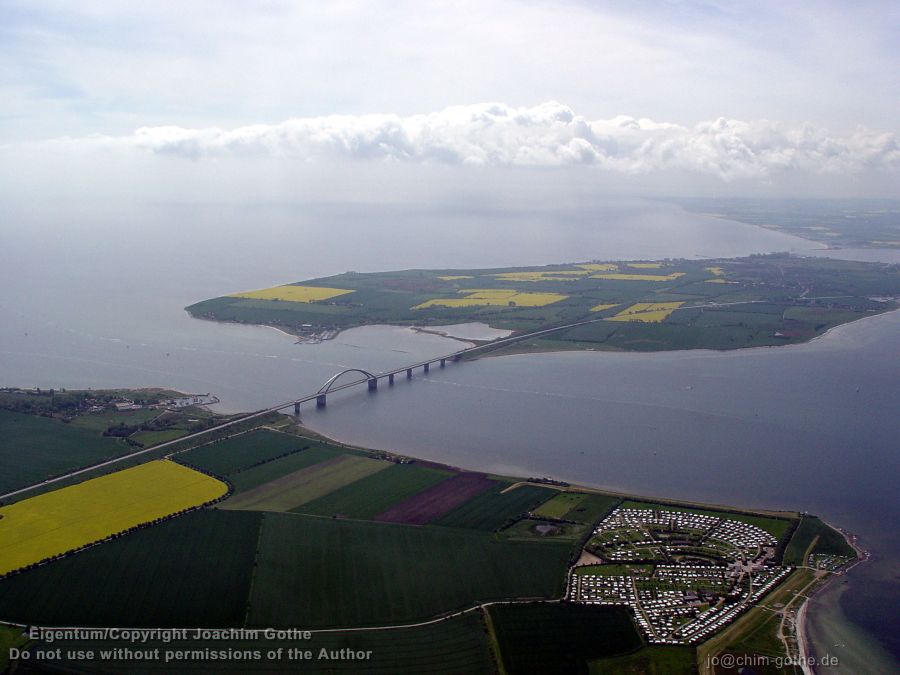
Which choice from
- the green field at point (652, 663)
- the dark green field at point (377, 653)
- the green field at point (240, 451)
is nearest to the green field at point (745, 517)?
the green field at point (652, 663)

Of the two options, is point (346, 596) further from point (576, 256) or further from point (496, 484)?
point (576, 256)

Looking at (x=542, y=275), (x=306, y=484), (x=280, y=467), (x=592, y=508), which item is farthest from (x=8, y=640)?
(x=542, y=275)

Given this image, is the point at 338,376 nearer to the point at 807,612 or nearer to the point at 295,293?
the point at 807,612

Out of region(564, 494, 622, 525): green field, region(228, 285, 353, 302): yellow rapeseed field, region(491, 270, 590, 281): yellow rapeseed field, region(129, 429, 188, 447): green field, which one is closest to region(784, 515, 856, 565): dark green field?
region(564, 494, 622, 525): green field

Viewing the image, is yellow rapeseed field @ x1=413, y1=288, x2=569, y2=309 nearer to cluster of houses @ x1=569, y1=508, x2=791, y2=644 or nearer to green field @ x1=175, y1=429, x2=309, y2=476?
green field @ x1=175, y1=429, x2=309, y2=476

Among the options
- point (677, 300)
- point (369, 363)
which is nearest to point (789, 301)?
point (677, 300)

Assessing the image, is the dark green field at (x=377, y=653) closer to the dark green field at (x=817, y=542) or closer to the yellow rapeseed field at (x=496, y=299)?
the dark green field at (x=817, y=542)

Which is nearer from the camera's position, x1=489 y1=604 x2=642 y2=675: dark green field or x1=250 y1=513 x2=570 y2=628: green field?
x1=489 y1=604 x2=642 y2=675: dark green field
